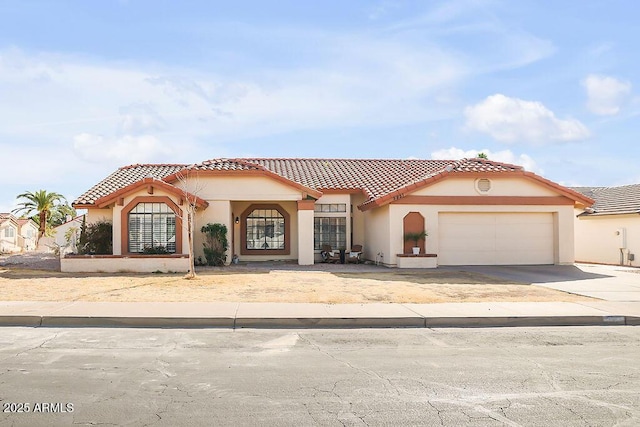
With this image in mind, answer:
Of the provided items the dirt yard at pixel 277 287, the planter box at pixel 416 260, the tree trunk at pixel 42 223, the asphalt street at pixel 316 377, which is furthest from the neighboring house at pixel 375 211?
the tree trunk at pixel 42 223

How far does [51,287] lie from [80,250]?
7551 mm

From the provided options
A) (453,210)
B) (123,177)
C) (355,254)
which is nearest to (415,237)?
(453,210)

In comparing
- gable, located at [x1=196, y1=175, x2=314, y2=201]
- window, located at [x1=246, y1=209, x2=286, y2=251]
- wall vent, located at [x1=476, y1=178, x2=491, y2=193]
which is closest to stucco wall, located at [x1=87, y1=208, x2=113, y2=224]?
gable, located at [x1=196, y1=175, x2=314, y2=201]

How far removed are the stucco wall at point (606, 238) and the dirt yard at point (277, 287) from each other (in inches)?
425

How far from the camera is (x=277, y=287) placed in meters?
A: 15.9

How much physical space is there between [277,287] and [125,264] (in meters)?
7.44

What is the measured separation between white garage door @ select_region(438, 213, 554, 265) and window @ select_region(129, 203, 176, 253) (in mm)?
10817

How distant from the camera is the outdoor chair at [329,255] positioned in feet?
82.5

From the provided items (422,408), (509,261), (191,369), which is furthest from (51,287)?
(509,261)

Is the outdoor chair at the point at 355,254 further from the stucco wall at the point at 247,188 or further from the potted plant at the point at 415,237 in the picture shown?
the stucco wall at the point at 247,188

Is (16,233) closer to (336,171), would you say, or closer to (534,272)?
(336,171)

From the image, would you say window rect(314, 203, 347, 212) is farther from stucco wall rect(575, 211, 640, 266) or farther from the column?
stucco wall rect(575, 211, 640, 266)

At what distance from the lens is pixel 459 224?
76.8 feet

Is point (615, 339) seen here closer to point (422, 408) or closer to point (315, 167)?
point (422, 408)
